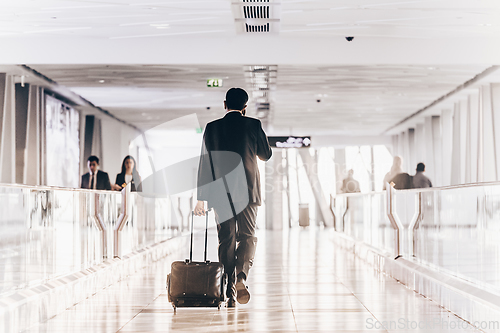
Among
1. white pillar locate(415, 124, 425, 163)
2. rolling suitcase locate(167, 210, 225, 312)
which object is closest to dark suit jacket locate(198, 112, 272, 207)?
rolling suitcase locate(167, 210, 225, 312)

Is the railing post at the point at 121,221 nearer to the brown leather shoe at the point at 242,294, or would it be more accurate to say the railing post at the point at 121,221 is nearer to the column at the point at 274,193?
the brown leather shoe at the point at 242,294

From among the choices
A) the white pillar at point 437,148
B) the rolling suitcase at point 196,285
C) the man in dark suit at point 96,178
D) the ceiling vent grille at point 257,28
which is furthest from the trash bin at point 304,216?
the rolling suitcase at point 196,285

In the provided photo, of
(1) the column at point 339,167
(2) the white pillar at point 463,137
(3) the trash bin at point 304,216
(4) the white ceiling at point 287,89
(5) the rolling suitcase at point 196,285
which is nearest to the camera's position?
(5) the rolling suitcase at point 196,285

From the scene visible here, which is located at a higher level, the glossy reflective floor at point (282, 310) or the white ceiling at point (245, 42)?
the white ceiling at point (245, 42)

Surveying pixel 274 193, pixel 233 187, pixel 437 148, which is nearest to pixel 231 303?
pixel 233 187

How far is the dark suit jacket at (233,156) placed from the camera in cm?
371

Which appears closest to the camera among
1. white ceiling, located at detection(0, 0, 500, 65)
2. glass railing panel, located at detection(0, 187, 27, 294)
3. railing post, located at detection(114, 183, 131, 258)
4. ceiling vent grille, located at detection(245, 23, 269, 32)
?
glass railing panel, located at detection(0, 187, 27, 294)

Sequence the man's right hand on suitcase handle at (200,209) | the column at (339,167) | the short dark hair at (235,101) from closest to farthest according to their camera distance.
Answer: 1. the man's right hand on suitcase handle at (200,209)
2. the short dark hair at (235,101)
3. the column at (339,167)

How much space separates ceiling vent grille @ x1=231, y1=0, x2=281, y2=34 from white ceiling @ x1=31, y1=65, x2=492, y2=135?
1634 millimetres

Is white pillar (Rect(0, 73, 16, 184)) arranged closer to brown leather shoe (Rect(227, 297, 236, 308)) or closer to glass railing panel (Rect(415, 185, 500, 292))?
brown leather shoe (Rect(227, 297, 236, 308))

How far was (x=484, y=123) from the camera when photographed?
1166 cm

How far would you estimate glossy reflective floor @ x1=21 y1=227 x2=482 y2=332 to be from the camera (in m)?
3.12

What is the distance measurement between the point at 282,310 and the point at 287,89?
878cm

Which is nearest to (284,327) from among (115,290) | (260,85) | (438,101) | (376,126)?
(115,290)
